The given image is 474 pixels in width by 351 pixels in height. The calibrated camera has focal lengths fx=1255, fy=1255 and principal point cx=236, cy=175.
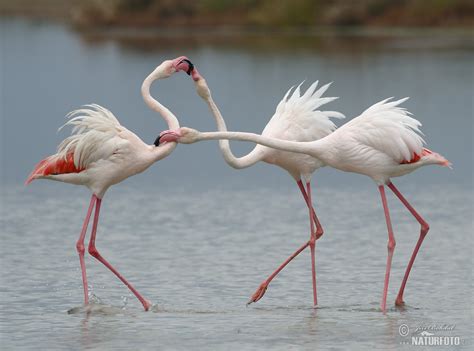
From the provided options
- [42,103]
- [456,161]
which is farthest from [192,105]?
[456,161]

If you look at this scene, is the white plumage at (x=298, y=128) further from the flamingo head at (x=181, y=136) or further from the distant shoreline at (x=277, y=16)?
the distant shoreline at (x=277, y=16)

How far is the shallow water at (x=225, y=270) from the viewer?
855 cm

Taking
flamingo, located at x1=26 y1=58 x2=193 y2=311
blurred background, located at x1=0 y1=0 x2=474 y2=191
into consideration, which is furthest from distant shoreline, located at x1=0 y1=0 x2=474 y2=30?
flamingo, located at x1=26 y1=58 x2=193 y2=311

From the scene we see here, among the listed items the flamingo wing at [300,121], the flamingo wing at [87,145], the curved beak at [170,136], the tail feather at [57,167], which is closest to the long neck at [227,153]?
the flamingo wing at [300,121]

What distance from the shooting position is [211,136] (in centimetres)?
905

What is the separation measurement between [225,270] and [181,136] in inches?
73.8

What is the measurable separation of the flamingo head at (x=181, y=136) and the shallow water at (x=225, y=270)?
1250 mm

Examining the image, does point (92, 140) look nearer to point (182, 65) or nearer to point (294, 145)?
point (182, 65)

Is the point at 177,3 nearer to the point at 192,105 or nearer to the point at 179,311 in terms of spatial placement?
the point at 192,105

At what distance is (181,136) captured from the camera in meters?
9.17

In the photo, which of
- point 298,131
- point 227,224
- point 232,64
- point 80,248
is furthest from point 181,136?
point 232,64

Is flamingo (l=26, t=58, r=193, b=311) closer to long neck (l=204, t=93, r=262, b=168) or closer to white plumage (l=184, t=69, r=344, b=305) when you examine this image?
long neck (l=204, t=93, r=262, b=168)

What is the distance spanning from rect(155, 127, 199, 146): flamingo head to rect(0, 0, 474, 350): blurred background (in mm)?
1250

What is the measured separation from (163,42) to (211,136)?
99.5 feet
